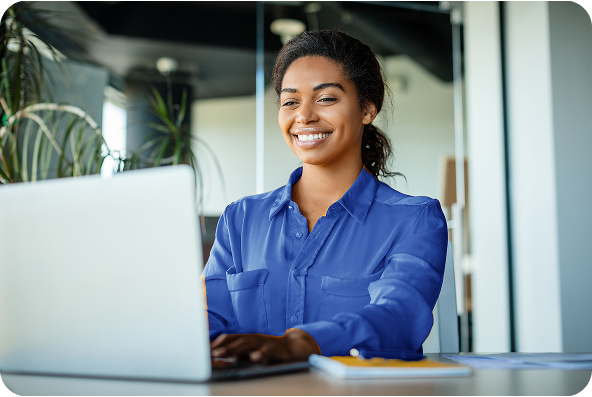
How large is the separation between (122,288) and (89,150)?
4.37m

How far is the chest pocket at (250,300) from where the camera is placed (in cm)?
151

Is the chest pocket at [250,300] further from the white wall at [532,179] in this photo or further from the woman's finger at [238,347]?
the white wall at [532,179]

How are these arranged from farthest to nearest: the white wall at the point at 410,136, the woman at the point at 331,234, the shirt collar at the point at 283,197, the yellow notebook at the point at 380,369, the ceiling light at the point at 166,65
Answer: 1. the ceiling light at the point at 166,65
2. the white wall at the point at 410,136
3. the shirt collar at the point at 283,197
4. the woman at the point at 331,234
5. the yellow notebook at the point at 380,369

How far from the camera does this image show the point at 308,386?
712mm

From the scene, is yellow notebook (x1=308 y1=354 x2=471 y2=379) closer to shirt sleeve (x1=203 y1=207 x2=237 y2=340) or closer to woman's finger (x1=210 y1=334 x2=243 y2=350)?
woman's finger (x1=210 y1=334 x2=243 y2=350)

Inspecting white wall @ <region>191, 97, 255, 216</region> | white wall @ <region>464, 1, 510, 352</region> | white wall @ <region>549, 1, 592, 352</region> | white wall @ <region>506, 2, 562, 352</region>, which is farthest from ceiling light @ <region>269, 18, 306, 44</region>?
white wall @ <region>549, 1, 592, 352</region>

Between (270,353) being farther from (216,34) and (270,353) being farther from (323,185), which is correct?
(216,34)

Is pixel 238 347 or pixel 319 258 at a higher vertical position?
pixel 319 258

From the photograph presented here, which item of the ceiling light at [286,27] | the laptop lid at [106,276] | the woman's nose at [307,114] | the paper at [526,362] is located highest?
the ceiling light at [286,27]

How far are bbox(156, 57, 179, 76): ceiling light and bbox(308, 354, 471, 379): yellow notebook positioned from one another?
19.1 ft

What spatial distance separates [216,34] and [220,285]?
4.68 metres

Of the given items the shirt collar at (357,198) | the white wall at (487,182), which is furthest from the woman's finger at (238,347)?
the white wall at (487,182)

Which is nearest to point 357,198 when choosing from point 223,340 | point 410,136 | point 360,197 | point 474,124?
point 360,197

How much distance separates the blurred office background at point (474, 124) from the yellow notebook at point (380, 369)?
1.38m
